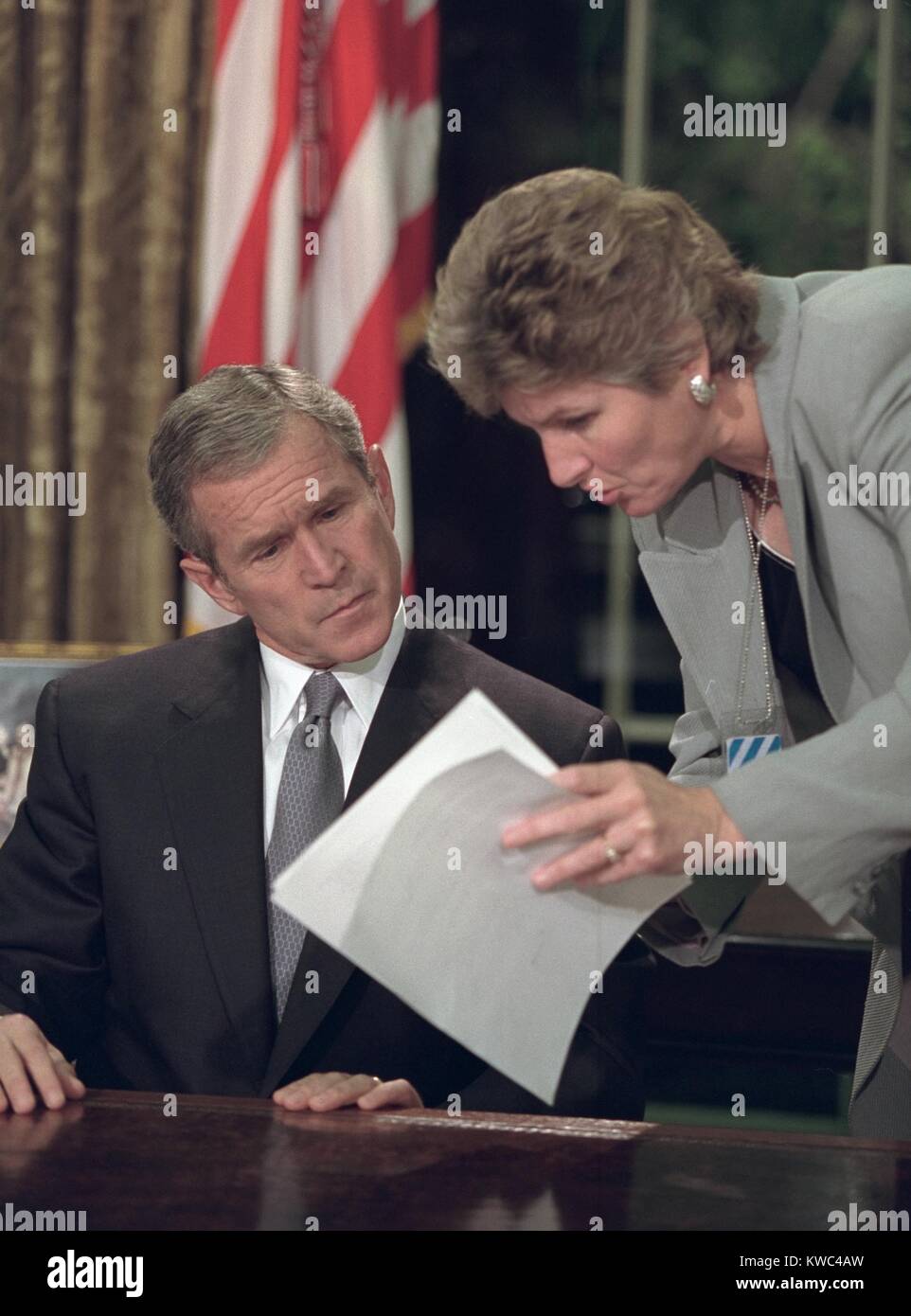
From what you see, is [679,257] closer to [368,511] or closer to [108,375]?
[368,511]

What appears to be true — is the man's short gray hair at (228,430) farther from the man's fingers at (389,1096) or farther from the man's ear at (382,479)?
the man's fingers at (389,1096)

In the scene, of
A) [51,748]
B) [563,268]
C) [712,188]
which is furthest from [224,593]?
[712,188]

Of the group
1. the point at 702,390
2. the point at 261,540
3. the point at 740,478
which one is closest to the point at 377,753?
the point at 261,540

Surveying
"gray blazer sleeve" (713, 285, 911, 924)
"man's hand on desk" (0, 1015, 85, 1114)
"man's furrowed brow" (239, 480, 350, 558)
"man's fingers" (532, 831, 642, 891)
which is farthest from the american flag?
"man's fingers" (532, 831, 642, 891)

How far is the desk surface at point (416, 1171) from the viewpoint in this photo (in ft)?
4.25

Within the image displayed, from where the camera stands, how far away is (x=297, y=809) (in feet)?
6.91

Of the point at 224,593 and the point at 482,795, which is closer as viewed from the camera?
the point at 482,795

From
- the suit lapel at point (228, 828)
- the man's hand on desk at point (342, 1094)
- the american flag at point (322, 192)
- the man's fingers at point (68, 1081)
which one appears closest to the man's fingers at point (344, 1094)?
the man's hand on desk at point (342, 1094)

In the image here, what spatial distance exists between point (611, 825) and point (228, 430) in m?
0.97

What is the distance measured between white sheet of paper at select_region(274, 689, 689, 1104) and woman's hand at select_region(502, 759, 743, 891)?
0.02 metres

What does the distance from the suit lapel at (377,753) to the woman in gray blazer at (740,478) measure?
424 millimetres

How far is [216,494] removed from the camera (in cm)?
216

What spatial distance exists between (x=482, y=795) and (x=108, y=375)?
92.0 inches

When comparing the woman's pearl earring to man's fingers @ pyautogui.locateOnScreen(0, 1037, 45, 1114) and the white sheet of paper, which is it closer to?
the white sheet of paper
